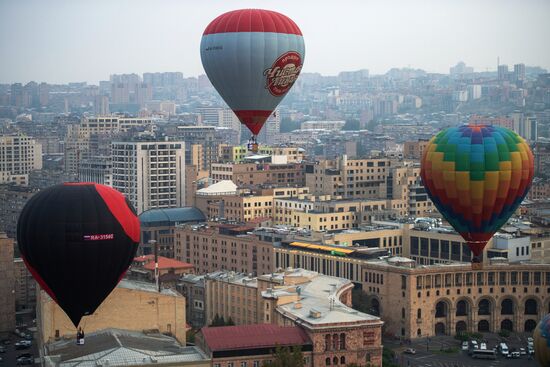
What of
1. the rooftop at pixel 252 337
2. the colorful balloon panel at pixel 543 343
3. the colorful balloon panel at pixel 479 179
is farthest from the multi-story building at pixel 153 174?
the colorful balloon panel at pixel 543 343

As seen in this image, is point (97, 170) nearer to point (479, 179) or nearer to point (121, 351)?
point (121, 351)

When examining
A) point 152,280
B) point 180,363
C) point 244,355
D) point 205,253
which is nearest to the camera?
point 180,363

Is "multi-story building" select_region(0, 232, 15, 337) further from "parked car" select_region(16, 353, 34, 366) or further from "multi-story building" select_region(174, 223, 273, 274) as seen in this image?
"multi-story building" select_region(174, 223, 273, 274)

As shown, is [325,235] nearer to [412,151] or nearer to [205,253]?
[205,253]

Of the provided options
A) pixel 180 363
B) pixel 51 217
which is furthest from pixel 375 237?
pixel 51 217

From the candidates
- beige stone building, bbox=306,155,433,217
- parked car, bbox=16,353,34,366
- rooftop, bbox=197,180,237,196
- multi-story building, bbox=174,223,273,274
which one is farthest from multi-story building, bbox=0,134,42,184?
parked car, bbox=16,353,34,366

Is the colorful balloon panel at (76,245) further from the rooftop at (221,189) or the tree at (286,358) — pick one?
the rooftop at (221,189)
